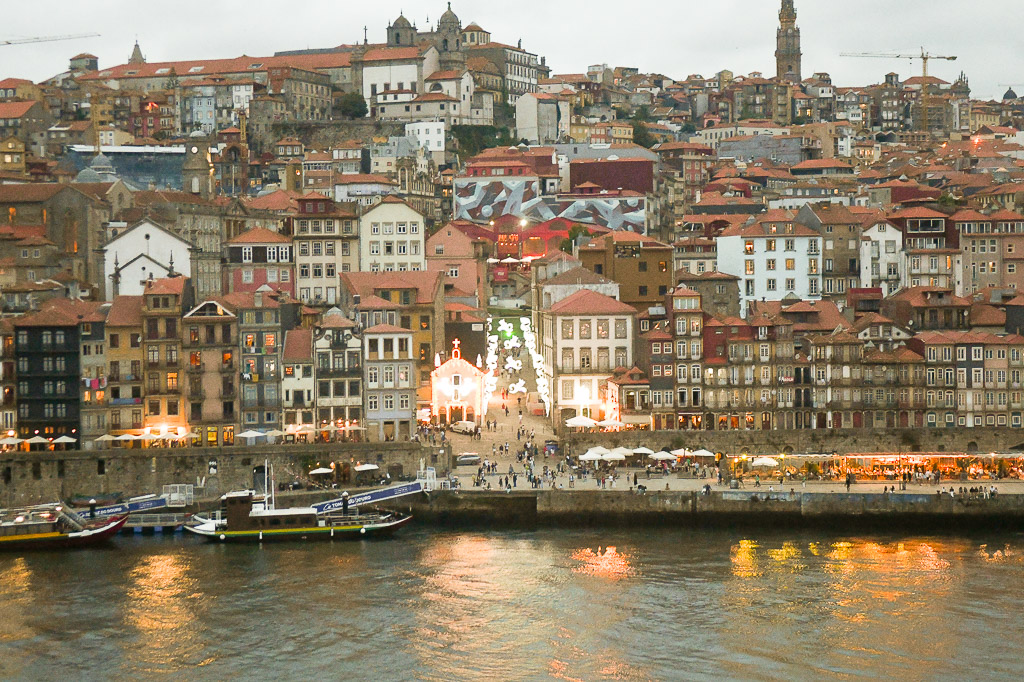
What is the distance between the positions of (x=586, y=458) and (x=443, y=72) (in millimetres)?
98418

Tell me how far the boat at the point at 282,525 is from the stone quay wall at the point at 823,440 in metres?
13.2

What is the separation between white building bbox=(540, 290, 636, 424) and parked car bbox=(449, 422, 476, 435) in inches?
174

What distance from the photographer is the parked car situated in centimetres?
7888

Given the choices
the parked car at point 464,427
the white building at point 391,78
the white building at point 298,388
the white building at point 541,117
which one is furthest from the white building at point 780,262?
the white building at point 541,117

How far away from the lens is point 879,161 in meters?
158

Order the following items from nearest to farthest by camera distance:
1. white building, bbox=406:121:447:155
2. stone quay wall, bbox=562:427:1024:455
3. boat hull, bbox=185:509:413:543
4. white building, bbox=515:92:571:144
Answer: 1. boat hull, bbox=185:509:413:543
2. stone quay wall, bbox=562:427:1024:455
3. white building, bbox=406:121:447:155
4. white building, bbox=515:92:571:144

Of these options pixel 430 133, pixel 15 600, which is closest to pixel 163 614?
pixel 15 600

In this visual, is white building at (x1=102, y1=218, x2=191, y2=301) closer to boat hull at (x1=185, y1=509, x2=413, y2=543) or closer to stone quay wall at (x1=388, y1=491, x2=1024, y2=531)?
boat hull at (x1=185, y1=509, x2=413, y2=543)

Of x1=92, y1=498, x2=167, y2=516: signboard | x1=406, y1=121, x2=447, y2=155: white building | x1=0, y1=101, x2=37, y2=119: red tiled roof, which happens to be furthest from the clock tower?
x1=92, y1=498, x2=167, y2=516: signboard

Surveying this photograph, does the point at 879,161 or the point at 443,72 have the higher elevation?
the point at 443,72

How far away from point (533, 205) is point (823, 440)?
56.1 meters

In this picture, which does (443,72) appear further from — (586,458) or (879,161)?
(586,458)

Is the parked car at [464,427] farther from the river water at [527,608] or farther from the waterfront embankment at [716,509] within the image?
the river water at [527,608]

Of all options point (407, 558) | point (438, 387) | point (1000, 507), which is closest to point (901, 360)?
point (1000, 507)
